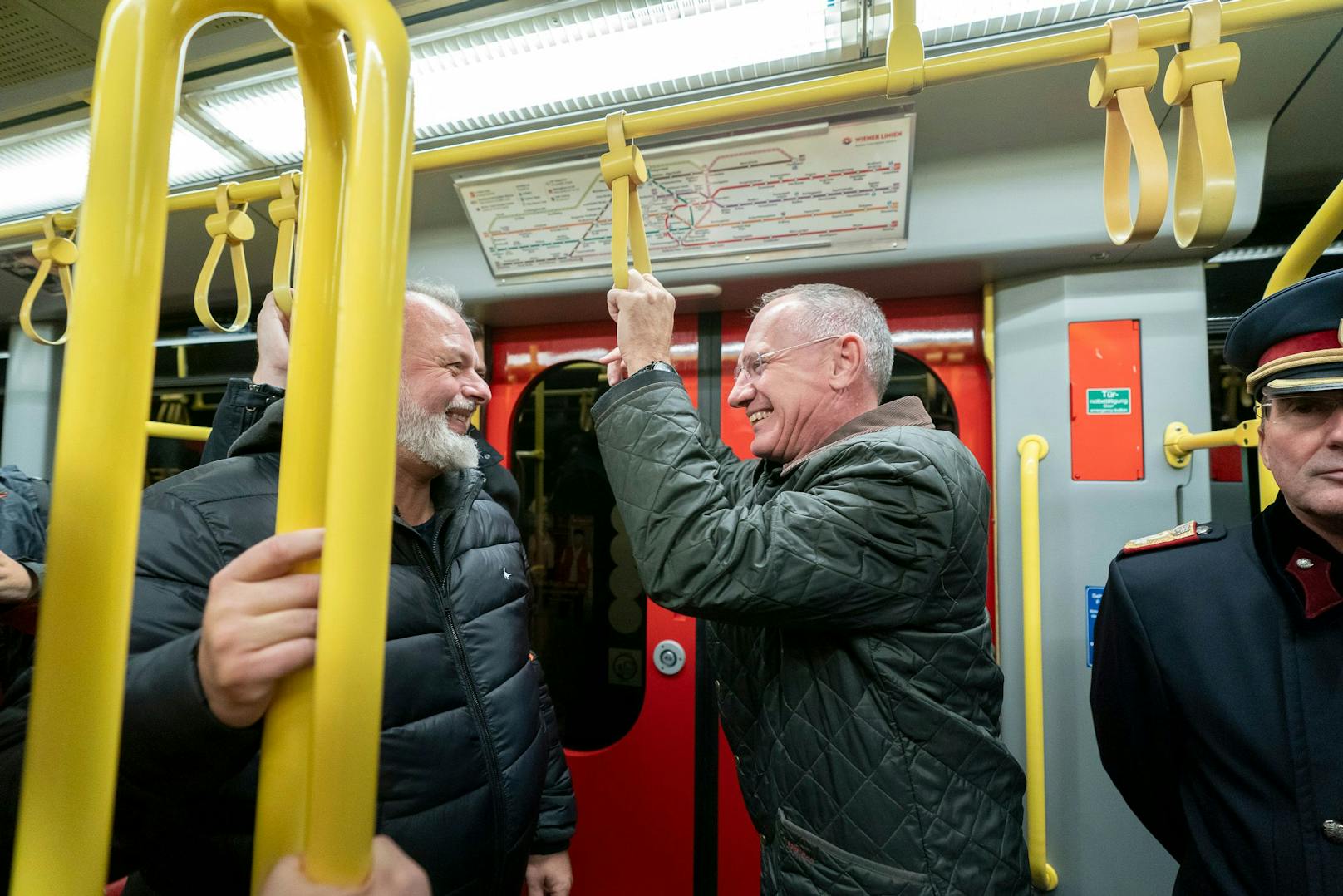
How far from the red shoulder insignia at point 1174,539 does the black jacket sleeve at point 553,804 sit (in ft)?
4.45

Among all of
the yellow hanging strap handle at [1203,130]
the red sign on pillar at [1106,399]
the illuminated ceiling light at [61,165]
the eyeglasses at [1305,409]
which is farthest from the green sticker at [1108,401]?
the illuminated ceiling light at [61,165]

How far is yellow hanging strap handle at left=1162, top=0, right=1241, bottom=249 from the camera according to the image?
0.74 meters

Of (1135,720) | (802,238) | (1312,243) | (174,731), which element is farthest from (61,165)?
(1135,720)

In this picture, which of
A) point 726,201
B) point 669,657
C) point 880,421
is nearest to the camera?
point 880,421

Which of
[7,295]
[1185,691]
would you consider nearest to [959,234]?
[1185,691]

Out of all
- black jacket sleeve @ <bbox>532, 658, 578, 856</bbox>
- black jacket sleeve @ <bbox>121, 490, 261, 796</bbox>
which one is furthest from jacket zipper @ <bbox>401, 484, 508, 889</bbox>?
black jacket sleeve @ <bbox>121, 490, 261, 796</bbox>

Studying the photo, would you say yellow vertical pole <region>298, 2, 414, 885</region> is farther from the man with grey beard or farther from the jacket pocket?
the jacket pocket

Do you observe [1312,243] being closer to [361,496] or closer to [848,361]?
[848,361]

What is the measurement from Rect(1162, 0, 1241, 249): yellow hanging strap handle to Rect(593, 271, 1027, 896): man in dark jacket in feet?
1.63

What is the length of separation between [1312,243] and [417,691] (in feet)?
5.23

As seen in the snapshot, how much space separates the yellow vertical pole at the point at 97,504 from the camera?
35 cm

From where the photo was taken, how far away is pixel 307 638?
0.40m

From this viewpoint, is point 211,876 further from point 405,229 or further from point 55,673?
point 405,229

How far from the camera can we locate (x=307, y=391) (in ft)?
1.38
